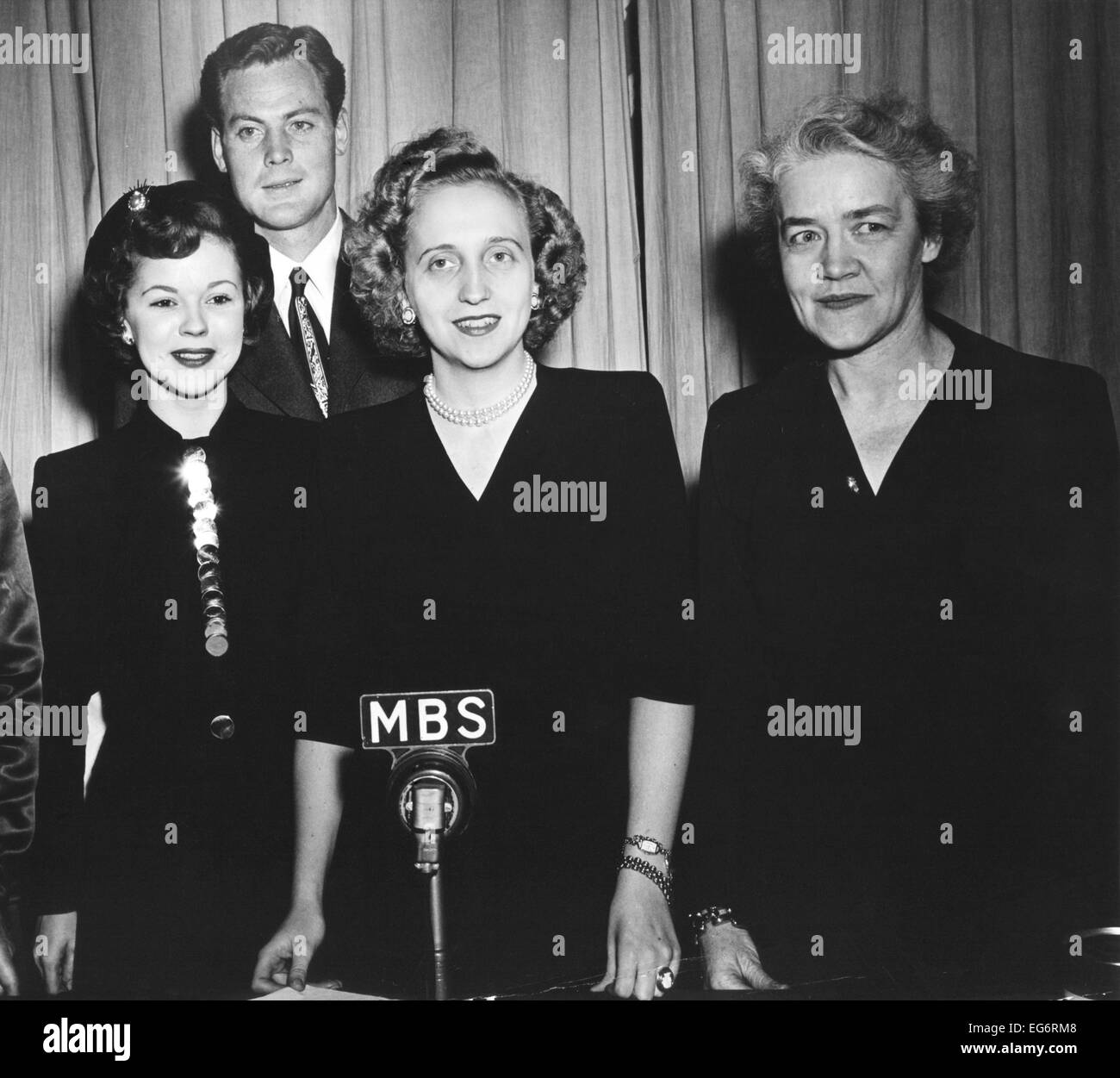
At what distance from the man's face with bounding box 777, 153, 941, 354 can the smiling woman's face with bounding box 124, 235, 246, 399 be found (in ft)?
3.36

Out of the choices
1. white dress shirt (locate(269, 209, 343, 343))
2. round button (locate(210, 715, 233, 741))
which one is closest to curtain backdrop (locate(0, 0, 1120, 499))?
white dress shirt (locate(269, 209, 343, 343))

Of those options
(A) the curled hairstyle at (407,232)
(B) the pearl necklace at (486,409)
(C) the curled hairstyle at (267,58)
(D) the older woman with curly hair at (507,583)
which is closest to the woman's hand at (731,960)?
(D) the older woman with curly hair at (507,583)

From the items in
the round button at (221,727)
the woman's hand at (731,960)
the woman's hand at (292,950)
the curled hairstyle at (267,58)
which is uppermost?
the curled hairstyle at (267,58)

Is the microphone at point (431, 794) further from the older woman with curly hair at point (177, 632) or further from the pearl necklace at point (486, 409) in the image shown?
the pearl necklace at point (486, 409)

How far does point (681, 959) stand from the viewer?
2.20 meters

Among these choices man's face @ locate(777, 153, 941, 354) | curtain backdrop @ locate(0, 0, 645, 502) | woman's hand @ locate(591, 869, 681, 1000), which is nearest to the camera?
woman's hand @ locate(591, 869, 681, 1000)

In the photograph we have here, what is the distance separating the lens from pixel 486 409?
7.22 feet

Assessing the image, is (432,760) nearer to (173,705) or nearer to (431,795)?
(431,795)

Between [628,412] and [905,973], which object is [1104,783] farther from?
[628,412]

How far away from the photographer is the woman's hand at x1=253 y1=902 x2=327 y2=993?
2.11 m

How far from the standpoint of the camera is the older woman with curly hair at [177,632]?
7.22 ft

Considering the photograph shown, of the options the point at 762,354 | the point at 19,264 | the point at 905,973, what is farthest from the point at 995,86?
the point at 19,264

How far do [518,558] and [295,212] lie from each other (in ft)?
2.53

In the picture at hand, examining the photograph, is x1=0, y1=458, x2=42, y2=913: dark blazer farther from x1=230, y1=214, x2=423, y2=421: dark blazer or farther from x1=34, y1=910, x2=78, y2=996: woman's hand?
x1=230, y1=214, x2=423, y2=421: dark blazer
